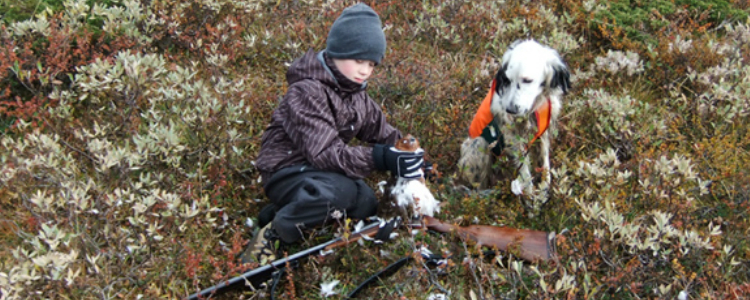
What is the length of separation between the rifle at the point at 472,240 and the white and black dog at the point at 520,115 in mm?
408

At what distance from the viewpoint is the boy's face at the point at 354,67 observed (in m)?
3.37

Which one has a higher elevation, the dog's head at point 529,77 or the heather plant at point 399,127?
the dog's head at point 529,77

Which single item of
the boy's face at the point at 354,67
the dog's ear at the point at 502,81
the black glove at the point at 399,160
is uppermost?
the boy's face at the point at 354,67

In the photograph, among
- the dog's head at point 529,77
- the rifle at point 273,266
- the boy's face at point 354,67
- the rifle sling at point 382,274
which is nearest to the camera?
the rifle at point 273,266

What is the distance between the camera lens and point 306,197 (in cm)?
338

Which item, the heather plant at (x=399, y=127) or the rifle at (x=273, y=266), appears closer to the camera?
the rifle at (x=273, y=266)

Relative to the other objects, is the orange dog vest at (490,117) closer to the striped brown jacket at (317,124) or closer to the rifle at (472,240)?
the rifle at (472,240)

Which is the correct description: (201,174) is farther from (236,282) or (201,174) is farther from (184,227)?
(236,282)

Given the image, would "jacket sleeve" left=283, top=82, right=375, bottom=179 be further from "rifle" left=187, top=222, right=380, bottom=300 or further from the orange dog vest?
the orange dog vest

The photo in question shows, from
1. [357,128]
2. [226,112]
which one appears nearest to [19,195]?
[226,112]

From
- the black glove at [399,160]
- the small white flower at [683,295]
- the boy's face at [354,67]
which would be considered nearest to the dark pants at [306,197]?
the black glove at [399,160]

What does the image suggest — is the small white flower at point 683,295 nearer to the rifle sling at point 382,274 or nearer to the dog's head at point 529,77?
the dog's head at point 529,77

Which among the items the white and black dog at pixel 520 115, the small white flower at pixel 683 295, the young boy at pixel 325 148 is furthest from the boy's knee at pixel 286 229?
the small white flower at pixel 683 295

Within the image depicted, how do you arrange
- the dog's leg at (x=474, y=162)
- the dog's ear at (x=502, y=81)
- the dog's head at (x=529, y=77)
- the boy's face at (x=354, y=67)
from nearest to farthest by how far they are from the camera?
the boy's face at (x=354, y=67) < the dog's head at (x=529, y=77) < the dog's ear at (x=502, y=81) < the dog's leg at (x=474, y=162)
